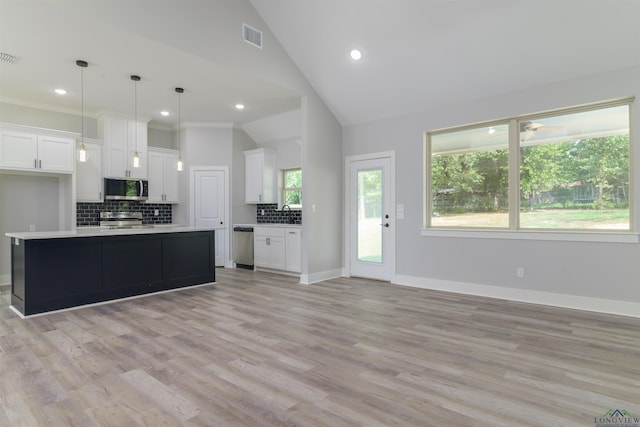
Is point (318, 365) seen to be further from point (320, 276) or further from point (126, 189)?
point (126, 189)

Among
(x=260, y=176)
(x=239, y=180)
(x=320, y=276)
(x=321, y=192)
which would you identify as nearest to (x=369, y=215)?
(x=321, y=192)

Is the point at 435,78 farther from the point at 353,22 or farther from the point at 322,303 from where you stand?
the point at 322,303

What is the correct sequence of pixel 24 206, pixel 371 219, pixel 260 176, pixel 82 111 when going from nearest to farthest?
pixel 24 206 → pixel 371 219 → pixel 82 111 → pixel 260 176

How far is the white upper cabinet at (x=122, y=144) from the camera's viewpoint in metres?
6.42

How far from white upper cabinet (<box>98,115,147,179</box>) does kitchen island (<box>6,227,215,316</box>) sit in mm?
2254

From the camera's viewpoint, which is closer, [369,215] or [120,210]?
[369,215]

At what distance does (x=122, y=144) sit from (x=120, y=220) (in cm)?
144

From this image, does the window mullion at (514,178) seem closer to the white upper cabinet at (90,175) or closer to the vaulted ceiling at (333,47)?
the vaulted ceiling at (333,47)

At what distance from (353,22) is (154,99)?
3.45 m

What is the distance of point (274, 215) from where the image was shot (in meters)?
7.84

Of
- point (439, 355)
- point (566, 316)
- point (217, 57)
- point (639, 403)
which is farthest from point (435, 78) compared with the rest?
point (639, 403)

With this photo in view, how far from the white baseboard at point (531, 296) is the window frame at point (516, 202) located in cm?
69

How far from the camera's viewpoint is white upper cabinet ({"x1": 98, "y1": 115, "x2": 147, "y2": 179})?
21.1 ft

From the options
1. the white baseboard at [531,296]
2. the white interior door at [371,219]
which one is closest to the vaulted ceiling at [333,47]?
the white interior door at [371,219]
